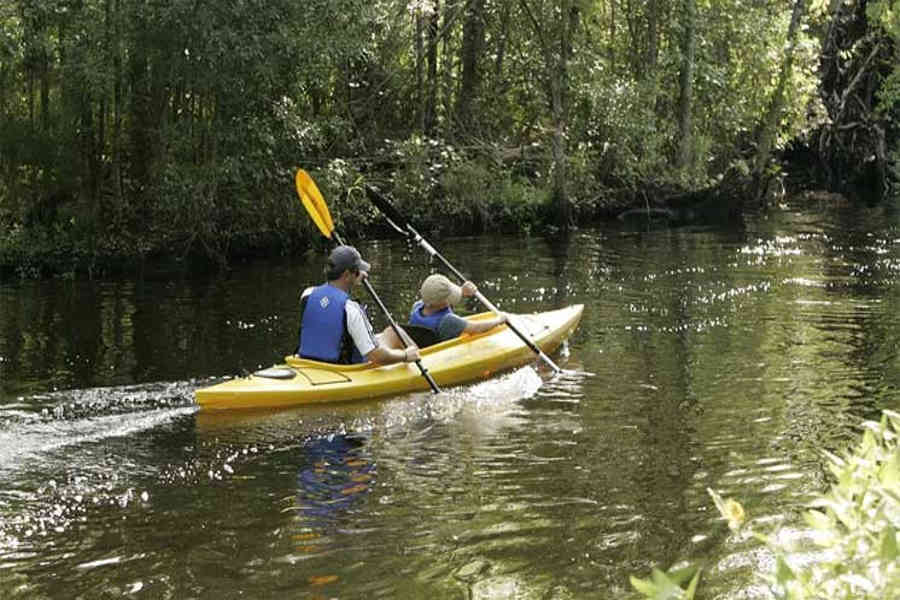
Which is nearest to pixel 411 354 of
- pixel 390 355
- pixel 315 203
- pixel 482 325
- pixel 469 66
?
pixel 390 355

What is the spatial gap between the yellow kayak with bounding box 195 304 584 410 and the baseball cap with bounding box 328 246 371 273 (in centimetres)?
69

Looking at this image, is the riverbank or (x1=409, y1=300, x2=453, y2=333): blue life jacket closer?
(x1=409, y1=300, x2=453, y2=333): blue life jacket

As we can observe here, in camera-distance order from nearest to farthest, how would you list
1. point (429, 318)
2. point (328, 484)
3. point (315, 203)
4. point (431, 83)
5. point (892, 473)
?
1. point (892, 473)
2. point (328, 484)
3. point (429, 318)
4. point (315, 203)
5. point (431, 83)

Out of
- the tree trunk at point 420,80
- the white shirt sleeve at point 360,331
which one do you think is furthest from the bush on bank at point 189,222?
the white shirt sleeve at point 360,331

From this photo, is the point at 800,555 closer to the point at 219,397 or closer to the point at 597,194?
the point at 219,397

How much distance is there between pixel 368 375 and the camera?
816 cm

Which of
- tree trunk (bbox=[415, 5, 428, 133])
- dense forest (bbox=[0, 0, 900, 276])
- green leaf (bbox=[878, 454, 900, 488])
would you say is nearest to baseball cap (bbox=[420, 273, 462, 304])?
dense forest (bbox=[0, 0, 900, 276])

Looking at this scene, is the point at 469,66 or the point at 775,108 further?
the point at 775,108

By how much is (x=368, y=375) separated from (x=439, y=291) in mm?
1131

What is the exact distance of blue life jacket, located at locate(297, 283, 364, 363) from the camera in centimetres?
794

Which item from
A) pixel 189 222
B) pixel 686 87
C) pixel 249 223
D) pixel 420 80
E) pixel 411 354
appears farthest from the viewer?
pixel 686 87

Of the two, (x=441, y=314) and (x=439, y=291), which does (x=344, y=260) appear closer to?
(x=439, y=291)

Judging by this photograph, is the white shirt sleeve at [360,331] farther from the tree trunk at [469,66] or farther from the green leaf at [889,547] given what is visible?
the tree trunk at [469,66]

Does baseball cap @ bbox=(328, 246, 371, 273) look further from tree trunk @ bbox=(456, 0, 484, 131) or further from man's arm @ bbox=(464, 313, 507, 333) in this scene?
tree trunk @ bbox=(456, 0, 484, 131)
